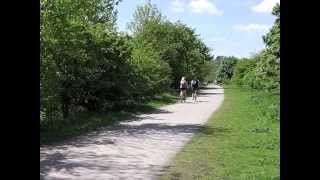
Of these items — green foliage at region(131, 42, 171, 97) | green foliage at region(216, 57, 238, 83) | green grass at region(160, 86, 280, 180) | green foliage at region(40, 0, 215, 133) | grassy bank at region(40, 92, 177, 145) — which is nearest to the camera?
green grass at region(160, 86, 280, 180)

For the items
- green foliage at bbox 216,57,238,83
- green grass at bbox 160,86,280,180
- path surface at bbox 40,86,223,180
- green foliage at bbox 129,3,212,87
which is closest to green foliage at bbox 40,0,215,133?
path surface at bbox 40,86,223,180

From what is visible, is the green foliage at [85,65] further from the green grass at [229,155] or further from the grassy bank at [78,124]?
the green grass at [229,155]

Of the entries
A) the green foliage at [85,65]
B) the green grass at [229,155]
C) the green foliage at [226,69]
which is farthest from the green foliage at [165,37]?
the green foliage at [226,69]

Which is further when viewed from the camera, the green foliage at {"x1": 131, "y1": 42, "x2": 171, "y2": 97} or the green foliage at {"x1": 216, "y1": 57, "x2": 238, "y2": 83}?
the green foliage at {"x1": 216, "y1": 57, "x2": 238, "y2": 83}

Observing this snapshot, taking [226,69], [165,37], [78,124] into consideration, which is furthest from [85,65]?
[226,69]

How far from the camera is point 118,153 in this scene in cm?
1046

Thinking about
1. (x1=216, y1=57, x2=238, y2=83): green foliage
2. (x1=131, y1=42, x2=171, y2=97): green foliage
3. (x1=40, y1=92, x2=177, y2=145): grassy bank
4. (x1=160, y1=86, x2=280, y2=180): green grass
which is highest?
(x1=216, y1=57, x2=238, y2=83): green foliage

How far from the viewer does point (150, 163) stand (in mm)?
9195

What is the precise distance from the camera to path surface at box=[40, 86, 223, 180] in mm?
8203

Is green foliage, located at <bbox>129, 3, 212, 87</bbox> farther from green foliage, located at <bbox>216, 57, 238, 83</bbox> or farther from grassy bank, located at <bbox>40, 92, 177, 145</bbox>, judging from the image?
green foliage, located at <bbox>216, 57, 238, 83</bbox>
